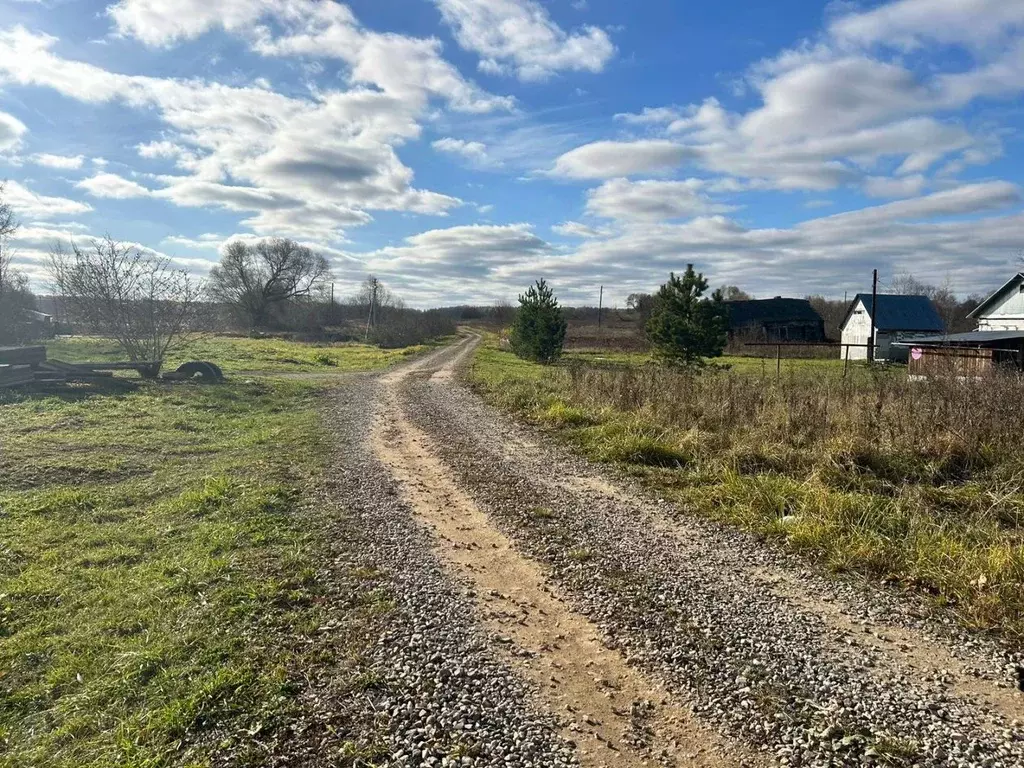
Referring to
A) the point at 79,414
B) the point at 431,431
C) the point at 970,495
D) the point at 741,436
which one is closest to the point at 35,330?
the point at 79,414

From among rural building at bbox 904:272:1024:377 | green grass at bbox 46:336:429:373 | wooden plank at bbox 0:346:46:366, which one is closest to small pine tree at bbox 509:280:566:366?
green grass at bbox 46:336:429:373

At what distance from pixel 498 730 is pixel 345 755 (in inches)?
30.5

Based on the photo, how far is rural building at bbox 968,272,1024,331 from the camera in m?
33.7

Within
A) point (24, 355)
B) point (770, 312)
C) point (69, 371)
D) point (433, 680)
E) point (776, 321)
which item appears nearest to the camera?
point (433, 680)

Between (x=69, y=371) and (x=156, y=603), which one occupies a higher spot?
(x=69, y=371)

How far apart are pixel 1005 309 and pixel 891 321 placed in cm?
1258

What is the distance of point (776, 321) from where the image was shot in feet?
190

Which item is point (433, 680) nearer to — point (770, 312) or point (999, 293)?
point (999, 293)

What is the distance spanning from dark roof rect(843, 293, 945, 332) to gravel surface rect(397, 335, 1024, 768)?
49677mm

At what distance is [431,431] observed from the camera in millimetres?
11766

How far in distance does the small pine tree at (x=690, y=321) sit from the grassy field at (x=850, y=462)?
14206 mm

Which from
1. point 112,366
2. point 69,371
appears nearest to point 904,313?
point 112,366

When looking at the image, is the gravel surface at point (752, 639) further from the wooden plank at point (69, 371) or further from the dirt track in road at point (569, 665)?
the wooden plank at point (69, 371)

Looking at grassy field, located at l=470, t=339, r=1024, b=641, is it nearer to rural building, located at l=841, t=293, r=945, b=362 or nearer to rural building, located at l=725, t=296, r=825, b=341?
rural building, located at l=841, t=293, r=945, b=362
